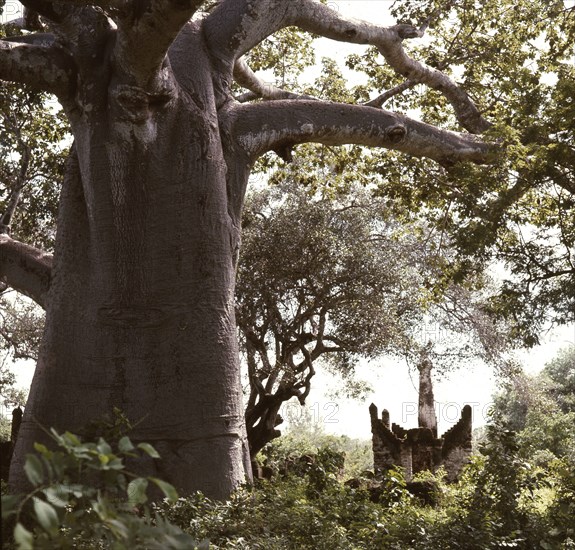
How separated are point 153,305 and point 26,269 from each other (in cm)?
213

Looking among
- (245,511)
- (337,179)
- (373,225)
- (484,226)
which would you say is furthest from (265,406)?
(245,511)

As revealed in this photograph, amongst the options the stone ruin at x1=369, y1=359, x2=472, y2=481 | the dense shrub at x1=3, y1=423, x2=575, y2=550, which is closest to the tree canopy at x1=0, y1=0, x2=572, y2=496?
the dense shrub at x1=3, y1=423, x2=575, y2=550

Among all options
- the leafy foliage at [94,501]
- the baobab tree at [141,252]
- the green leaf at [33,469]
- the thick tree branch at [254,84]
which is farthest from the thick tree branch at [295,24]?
the green leaf at [33,469]

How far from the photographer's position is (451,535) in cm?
520

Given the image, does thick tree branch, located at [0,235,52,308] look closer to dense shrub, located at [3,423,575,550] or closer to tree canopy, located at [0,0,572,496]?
tree canopy, located at [0,0,572,496]

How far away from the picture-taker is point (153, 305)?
22.2 feet

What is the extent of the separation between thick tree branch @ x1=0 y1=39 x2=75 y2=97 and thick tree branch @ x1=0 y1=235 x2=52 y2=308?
1854 mm

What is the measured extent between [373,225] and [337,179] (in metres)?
6.73

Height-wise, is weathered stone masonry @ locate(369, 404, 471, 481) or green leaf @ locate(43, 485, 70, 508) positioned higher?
weathered stone masonry @ locate(369, 404, 471, 481)

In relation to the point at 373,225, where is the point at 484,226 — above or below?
below

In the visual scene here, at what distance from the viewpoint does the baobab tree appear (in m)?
6.53

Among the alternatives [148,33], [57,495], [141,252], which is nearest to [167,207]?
[141,252]

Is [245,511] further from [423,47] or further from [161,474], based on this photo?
[423,47]

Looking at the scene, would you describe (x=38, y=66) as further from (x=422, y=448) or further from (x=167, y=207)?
(x=422, y=448)
